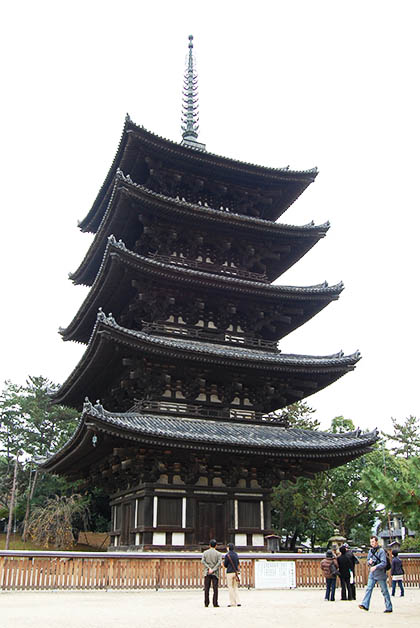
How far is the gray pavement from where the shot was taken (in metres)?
11.5

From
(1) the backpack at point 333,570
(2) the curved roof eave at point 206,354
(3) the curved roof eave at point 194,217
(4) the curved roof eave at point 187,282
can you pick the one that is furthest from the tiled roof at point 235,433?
(3) the curved roof eave at point 194,217

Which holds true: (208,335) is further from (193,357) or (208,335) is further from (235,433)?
(235,433)

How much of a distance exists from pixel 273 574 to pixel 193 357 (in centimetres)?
823

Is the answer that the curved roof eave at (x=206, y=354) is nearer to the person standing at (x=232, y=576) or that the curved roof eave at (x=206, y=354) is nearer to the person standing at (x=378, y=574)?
the person standing at (x=232, y=576)

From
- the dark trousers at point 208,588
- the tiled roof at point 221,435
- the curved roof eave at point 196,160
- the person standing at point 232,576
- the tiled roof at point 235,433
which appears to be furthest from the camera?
the curved roof eave at point 196,160

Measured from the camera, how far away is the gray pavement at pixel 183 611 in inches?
454

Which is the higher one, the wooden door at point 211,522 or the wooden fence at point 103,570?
the wooden door at point 211,522

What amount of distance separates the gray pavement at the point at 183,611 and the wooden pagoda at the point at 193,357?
4793mm

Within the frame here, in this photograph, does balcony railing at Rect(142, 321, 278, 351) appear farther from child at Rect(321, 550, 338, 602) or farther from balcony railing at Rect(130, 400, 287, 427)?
child at Rect(321, 550, 338, 602)

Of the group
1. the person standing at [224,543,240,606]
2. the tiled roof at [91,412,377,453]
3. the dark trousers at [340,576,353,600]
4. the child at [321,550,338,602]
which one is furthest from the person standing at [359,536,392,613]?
the tiled roof at [91,412,377,453]

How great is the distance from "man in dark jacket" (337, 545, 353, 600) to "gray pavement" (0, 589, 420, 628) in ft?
1.81

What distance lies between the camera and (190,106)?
3744 cm

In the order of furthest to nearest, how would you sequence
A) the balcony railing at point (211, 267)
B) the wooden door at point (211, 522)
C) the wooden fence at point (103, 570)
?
1. the balcony railing at point (211, 267)
2. the wooden door at point (211, 522)
3. the wooden fence at point (103, 570)

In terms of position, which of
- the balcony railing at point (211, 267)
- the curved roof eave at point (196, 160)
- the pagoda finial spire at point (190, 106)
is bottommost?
the balcony railing at point (211, 267)
